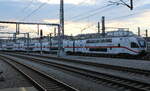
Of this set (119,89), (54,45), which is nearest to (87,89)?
(119,89)

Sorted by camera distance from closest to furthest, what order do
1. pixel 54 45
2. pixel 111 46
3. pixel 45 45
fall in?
1. pixel 111 46
2. pixel 54 45
3. pixel 45 45

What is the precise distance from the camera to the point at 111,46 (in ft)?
148

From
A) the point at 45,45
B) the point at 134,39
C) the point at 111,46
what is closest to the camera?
the point at 134,39

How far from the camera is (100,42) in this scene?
48.5m

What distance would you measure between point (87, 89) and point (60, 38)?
34.0 m

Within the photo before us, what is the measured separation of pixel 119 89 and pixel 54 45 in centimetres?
6029

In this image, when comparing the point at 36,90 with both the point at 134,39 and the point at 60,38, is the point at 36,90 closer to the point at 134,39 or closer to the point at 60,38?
the point at 134,39

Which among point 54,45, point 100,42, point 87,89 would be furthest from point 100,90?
point 54,45

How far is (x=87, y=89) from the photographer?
39.8ft

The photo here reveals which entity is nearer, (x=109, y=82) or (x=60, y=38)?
(x=109, y=82)

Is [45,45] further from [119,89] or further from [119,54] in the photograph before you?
[119,89]

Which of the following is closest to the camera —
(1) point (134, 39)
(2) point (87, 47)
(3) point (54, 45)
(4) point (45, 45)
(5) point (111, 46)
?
(1) point (134, 39)

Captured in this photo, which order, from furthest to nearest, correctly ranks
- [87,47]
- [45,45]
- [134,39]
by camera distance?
[45,45]
[87,47]
[134,39]

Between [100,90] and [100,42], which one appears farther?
[100,42]
